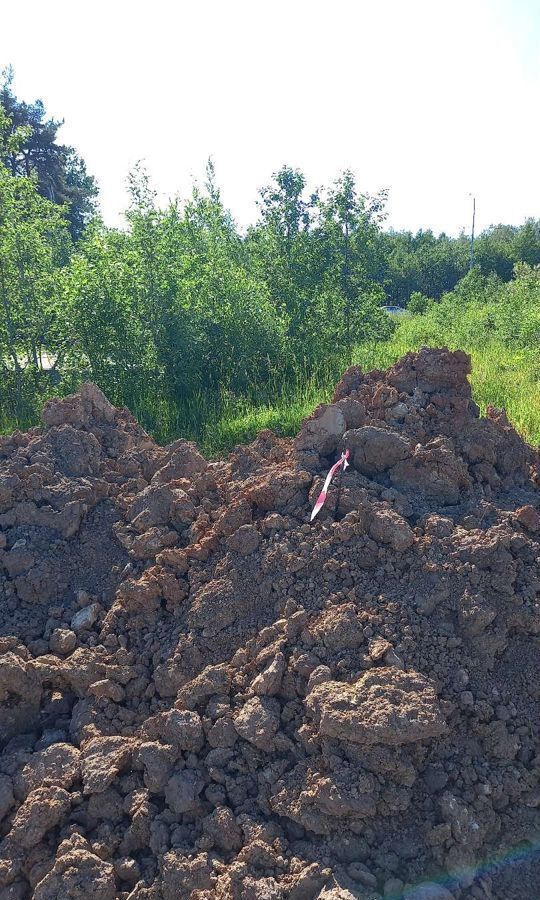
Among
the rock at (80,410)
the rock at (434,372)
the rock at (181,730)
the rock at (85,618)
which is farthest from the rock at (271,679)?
the rock at (80,410)

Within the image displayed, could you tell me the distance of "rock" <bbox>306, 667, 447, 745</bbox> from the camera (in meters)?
2.41

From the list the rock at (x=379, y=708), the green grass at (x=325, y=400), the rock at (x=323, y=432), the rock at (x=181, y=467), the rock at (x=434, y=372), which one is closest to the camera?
the rock at (x=379, y=708)

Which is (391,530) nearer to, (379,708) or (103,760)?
(379,708)

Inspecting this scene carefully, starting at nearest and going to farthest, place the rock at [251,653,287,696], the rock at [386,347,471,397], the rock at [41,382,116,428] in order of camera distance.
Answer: the rock at [251,653,287,696]
the rock at [386,347,471,397]
the rock at [41,382,116,428]

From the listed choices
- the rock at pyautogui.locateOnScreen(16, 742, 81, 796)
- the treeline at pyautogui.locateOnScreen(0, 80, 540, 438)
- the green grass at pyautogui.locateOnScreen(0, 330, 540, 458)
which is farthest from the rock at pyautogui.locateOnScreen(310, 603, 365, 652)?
the treeline at pyautogui.locateOnScreen(0, 80, 540, 438)

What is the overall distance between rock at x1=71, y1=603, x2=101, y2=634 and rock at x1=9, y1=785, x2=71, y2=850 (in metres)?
0.81

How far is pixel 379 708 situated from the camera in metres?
2.46

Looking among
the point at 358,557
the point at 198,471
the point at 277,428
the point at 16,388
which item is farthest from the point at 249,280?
the point at 358,557

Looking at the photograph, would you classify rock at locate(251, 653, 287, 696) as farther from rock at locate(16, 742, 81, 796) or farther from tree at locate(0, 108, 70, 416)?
tree at locate(0, 108, 70, 416)

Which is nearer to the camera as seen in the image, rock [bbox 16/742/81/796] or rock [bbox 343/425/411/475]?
rock [bbox 16/742/81/796]

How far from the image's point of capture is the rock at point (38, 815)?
2449 millimetres

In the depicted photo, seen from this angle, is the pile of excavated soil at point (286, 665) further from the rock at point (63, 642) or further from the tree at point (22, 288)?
the tree at point (22, 288)

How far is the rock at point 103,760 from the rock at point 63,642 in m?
0.54

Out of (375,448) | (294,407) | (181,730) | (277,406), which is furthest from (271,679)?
(277,406)
